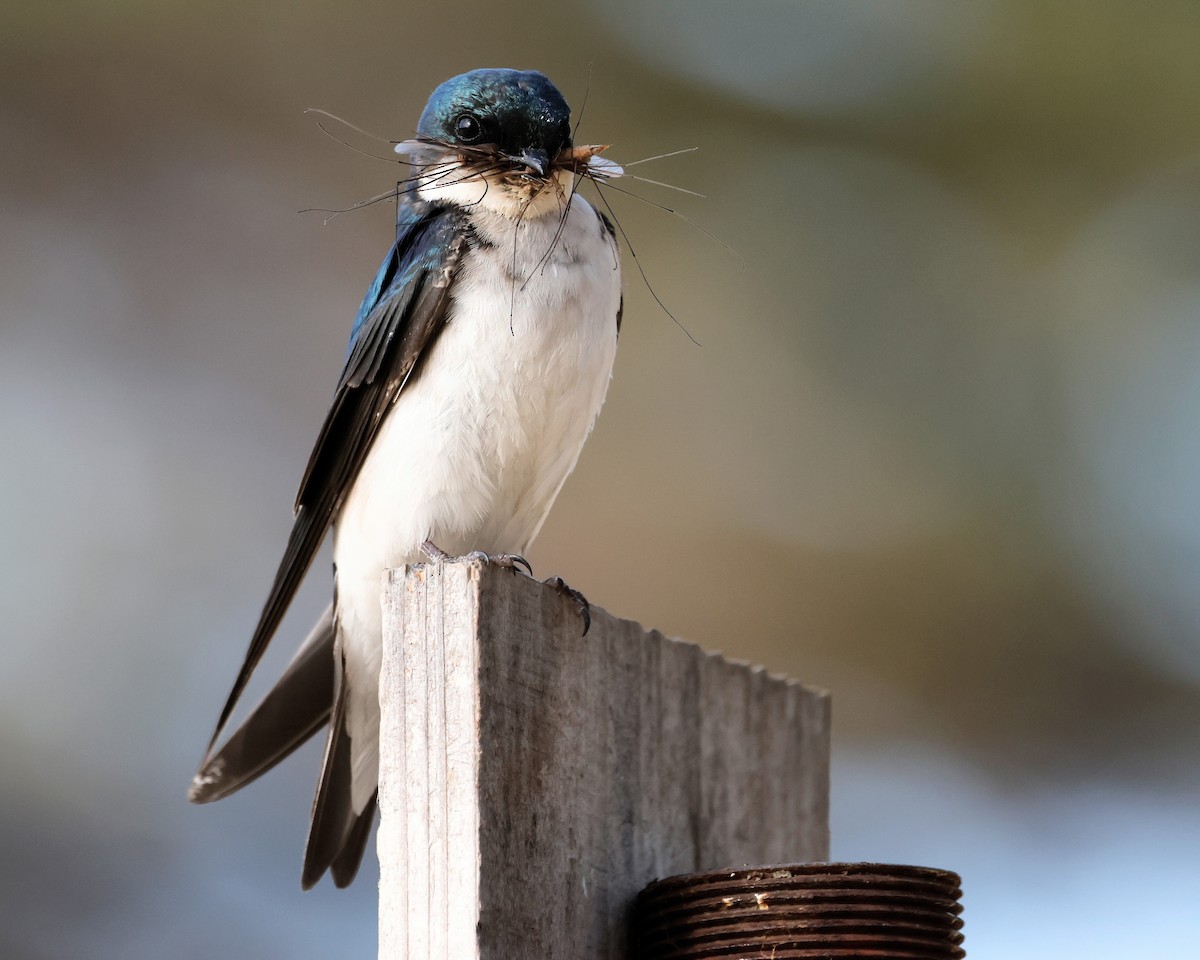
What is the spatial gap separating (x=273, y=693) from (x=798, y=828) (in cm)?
74

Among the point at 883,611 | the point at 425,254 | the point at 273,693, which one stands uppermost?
the point at 883,611

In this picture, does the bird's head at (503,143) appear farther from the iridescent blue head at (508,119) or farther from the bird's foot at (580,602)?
the bird's foot at (580,602)

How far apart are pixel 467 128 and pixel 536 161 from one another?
0.17 m

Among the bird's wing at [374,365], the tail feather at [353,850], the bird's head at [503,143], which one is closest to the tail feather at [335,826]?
the tail feather at [353,850]

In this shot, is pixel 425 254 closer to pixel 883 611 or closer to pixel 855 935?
pixel 855 935

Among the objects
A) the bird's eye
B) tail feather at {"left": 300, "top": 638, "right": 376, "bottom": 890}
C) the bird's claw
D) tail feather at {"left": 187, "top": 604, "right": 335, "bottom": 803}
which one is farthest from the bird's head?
tail feather at {"left": 300, "top": 638, "right": 376, "bottom": 890}

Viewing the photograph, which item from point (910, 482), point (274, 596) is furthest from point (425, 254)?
point (910, 482)

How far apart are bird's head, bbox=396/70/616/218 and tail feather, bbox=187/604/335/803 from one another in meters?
0.66

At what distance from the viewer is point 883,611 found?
3842 mm

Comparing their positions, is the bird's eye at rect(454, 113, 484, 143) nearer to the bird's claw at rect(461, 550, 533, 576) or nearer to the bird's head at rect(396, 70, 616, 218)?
the bird's head at rect(396, 70, 616, 218)

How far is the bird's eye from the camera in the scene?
7.66 ft

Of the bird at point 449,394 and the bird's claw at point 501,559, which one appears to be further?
the bird at point 449,394

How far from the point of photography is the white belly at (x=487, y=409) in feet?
7.44

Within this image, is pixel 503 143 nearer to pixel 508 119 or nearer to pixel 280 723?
pixel 508 119
